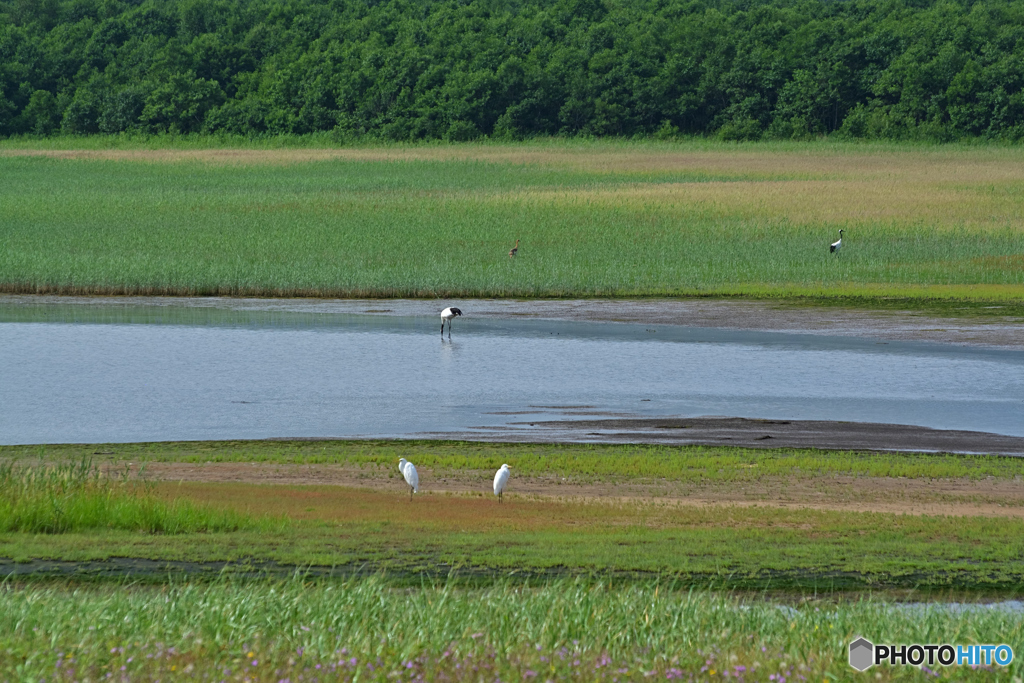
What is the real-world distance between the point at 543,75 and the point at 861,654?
87.4 metres

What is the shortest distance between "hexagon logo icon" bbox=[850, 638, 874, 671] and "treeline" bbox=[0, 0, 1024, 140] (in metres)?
80.7

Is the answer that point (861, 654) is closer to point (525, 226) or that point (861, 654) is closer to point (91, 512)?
point (91, 512)

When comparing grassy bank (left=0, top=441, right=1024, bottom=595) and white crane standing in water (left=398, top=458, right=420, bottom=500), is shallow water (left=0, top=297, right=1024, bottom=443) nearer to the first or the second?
grassy bank (left=0, top=441, right=1024, bottom=595)

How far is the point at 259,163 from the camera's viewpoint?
70.9 m

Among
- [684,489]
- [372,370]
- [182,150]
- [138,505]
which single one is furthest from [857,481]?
[182,150]

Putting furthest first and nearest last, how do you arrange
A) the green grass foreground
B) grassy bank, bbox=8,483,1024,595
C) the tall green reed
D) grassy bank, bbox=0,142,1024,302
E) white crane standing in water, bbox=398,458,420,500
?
1. grassy bank, bbox=0,142,1024,302
2. white crane standing in water, bbox=398,458,420,500
3. the tall green reed
4. grassy bank, bbox=8,483,1024,595
5. the green grass foreground

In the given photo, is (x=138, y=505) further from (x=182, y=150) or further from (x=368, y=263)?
(x=182, y=150)

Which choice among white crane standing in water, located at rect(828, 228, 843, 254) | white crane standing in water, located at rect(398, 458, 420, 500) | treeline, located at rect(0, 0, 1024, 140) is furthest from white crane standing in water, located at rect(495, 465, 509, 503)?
treeline, located at rect(0, 0, 1024, 140)

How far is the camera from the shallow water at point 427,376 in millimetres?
18766

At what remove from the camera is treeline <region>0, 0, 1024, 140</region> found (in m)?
88.2

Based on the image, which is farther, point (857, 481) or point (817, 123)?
point (817, 123)

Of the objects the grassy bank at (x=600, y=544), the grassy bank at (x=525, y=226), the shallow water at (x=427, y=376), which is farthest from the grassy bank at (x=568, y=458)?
the grassy bank at (x=525, y=226)

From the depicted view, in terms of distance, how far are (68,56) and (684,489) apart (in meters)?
98.8

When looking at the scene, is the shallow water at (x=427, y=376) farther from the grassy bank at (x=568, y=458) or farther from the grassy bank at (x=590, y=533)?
the grassy bank at (x=590, y=533)
